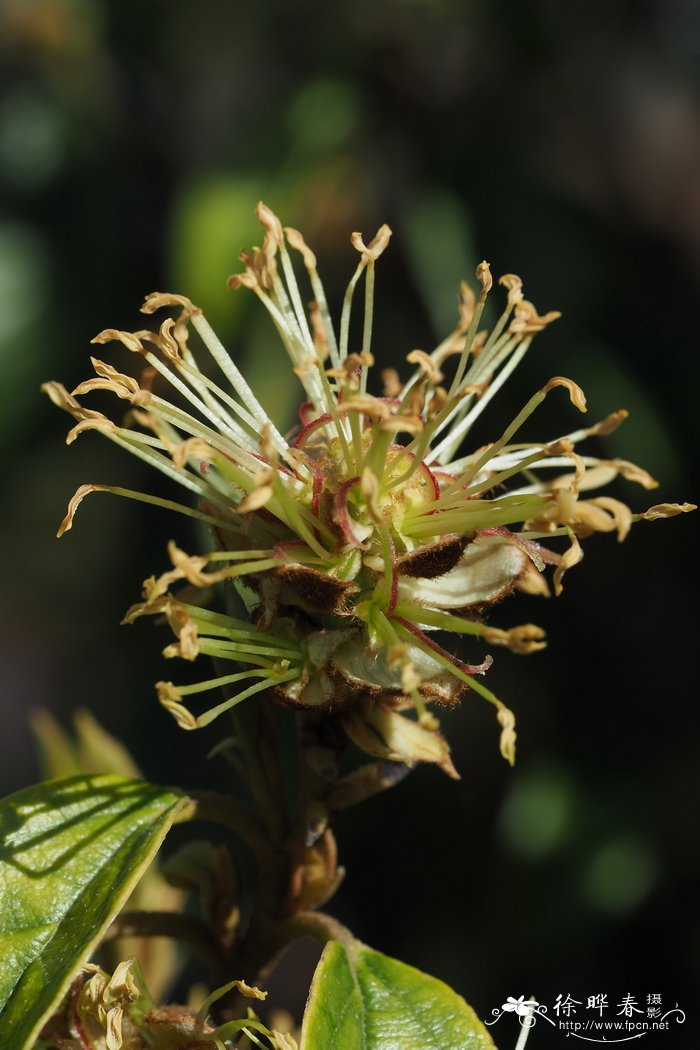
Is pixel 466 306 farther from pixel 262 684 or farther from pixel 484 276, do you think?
pixel 262 684

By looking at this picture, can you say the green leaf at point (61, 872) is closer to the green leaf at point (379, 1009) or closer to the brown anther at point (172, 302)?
the green leaf at point (379, 1009)

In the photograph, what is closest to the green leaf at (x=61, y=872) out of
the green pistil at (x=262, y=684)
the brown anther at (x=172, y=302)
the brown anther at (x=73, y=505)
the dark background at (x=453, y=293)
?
the green pistil at (x=262, y=684)

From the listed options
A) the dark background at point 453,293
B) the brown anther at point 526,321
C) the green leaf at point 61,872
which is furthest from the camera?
the dark background at point 453,293

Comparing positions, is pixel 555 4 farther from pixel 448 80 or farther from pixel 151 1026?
pixel 151 1026

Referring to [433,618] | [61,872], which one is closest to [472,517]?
[433,618]

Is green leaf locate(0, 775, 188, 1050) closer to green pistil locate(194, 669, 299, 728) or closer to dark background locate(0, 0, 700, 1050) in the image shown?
green pistil locate(194, 669, 299, 728)

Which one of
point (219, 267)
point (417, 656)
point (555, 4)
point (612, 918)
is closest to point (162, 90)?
point (555, 4)
